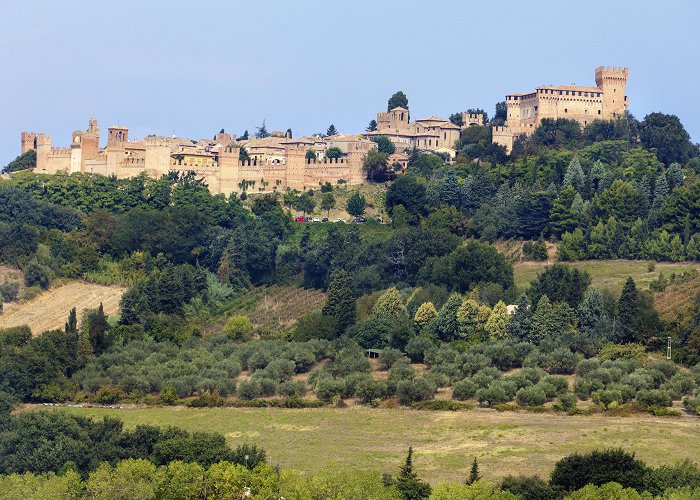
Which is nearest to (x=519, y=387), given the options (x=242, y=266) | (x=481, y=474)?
(x=481, y=474)

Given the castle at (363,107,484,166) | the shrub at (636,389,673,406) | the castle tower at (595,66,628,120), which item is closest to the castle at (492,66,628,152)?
the castle tower at (595,66,628,120)

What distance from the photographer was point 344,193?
304 feet

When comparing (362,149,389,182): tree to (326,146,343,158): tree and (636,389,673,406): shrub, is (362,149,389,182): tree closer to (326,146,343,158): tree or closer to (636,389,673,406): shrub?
(326,146,343,158): tree

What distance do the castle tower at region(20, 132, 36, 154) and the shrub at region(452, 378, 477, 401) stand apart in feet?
162

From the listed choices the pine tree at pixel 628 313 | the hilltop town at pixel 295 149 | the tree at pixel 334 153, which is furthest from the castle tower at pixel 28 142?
the pine tree at pixel 628 313

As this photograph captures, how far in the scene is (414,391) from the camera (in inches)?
2296

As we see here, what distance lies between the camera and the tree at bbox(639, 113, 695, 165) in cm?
8850

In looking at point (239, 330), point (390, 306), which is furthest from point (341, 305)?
point (239, 330)

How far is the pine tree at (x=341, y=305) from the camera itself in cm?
6894

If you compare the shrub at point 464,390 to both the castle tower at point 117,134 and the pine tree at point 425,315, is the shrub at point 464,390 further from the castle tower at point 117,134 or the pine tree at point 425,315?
the castle tower at point 117,134

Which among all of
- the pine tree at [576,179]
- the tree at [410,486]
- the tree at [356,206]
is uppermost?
the pine tree at [576,179]

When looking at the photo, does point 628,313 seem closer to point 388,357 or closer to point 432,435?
point 388,357

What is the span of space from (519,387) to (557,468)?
12.9 meters

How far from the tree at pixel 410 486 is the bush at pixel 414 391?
12.2 meters
